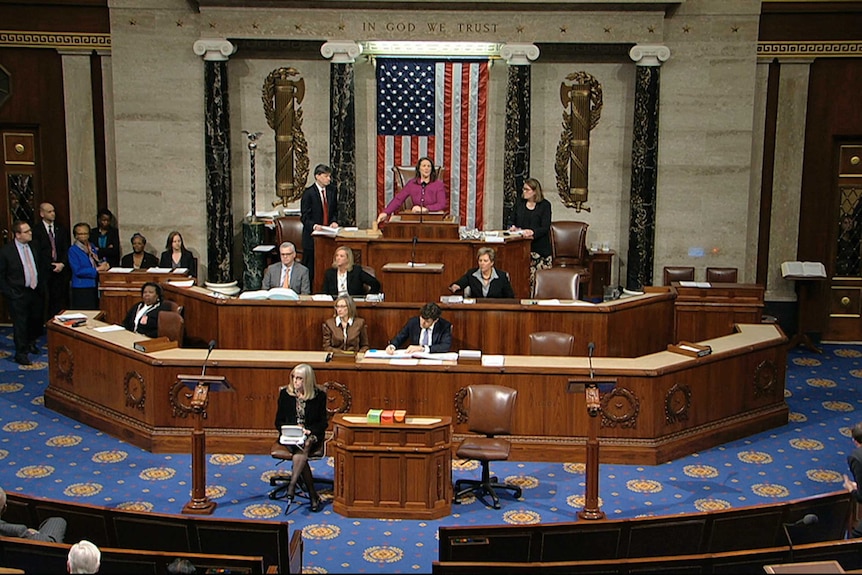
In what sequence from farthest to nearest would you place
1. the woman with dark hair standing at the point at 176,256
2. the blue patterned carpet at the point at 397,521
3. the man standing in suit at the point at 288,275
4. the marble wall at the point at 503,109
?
the marble wall at the point at 503,109
the woman with dark hair standing at the point at 176,256
the man standing in suit at the point at 288,275
the blue patterned carpet at the point at 397,521

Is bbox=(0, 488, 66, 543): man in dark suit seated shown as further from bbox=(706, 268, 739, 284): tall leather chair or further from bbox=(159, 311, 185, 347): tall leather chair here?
bbox=(706, 268, 739, 284): tall leather chair

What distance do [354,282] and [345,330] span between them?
1.13 m

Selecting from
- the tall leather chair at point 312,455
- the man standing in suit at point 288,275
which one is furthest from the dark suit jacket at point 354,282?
the tall leather chair at point 312,455

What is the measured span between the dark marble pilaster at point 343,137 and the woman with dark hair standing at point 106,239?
3207mm

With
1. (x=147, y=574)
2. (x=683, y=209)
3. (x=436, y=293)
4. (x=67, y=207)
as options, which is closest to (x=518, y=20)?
(x=683, y=209)

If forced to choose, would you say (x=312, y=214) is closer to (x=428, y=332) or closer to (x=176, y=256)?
(x=176, y=256)

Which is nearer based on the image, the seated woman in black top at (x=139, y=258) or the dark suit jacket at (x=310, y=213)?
the dark suit jacket at (x=310, y=213)

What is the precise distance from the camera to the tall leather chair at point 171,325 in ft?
36.8

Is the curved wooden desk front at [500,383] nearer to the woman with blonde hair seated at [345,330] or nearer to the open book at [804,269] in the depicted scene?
the woman with blonde hair seated at [345,330]

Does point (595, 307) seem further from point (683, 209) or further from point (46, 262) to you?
point (46, 262)

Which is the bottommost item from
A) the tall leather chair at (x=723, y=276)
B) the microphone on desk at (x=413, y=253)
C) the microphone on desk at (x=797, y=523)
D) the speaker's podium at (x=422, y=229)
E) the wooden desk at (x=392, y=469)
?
the wooden desk at (x=392, y=469)

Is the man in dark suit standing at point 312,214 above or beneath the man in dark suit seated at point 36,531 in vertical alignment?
above

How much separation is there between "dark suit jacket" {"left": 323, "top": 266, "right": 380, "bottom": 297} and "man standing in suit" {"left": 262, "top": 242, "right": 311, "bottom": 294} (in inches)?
10.2

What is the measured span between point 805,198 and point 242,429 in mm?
9244
